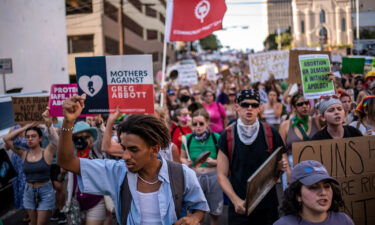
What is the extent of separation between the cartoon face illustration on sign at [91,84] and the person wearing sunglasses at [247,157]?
1347 mm

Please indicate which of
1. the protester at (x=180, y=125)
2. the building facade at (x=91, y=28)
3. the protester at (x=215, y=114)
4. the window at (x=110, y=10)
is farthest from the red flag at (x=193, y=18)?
the window at (x=110, y=10)

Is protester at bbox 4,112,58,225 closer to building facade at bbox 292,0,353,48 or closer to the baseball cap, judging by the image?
the baseball cap

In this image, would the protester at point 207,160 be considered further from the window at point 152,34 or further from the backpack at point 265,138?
the window at point 152,34

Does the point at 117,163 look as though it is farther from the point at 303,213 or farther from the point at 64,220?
the point at 64,220

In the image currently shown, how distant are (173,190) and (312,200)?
912 mm

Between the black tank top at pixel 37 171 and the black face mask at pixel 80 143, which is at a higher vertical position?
the black face mask at pixel 80 143

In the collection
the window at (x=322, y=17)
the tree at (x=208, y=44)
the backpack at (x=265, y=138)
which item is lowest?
the backpack at (x=265, y=138)

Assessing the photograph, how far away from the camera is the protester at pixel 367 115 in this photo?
493 centimetres

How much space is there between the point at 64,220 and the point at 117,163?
4.60 meters

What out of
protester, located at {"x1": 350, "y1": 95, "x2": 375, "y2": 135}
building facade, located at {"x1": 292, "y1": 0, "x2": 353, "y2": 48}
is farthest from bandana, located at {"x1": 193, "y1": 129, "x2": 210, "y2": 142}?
building facade, located at {"x1": 292, "y1": 0, "x2": 353, "y2": 48}

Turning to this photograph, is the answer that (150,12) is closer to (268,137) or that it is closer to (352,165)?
(268,137)

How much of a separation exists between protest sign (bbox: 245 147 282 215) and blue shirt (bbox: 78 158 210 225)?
496 mm

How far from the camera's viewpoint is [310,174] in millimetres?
3094

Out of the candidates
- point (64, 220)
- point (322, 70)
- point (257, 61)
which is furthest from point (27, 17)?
point (322, 70)
